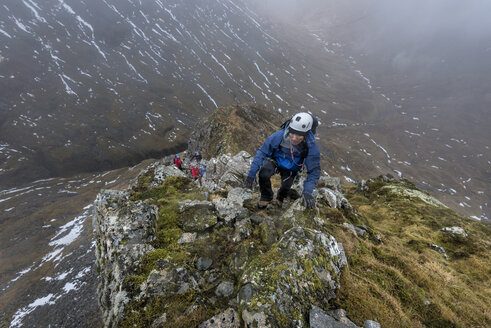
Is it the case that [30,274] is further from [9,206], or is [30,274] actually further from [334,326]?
[334,326]

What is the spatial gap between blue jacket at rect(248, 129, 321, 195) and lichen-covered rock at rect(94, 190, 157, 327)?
4.60 m

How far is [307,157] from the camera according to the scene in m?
8.78

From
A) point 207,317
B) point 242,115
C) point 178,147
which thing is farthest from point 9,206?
point 207,317

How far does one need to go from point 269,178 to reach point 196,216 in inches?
137

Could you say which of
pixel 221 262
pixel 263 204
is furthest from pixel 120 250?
pixel 263 204

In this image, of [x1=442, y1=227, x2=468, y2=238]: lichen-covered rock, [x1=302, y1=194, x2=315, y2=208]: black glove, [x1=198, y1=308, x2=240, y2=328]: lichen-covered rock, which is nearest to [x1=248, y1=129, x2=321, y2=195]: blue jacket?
[x1=302, y1=194, x2=315, y2=208]: black glove

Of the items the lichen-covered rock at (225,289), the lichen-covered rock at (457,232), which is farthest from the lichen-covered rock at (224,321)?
the lichen-covered rock at (457,232)

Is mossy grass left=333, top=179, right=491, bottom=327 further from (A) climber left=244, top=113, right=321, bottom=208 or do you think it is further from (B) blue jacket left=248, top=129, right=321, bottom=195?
(A) climber left=244, top=113, right=321, bottom=208

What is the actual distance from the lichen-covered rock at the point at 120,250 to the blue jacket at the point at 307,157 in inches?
181

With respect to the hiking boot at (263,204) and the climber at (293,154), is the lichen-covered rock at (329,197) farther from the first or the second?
the hiking boot at (263,204)

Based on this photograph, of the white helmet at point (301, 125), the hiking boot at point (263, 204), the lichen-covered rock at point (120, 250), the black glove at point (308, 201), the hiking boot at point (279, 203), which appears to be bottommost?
the lichen-covered rock at point (120, 250)

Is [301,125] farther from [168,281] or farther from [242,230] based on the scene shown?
[168,281]

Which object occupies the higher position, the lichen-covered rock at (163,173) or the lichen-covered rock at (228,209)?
the lichen-covered rock at (228,209)

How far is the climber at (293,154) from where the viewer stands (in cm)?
826
